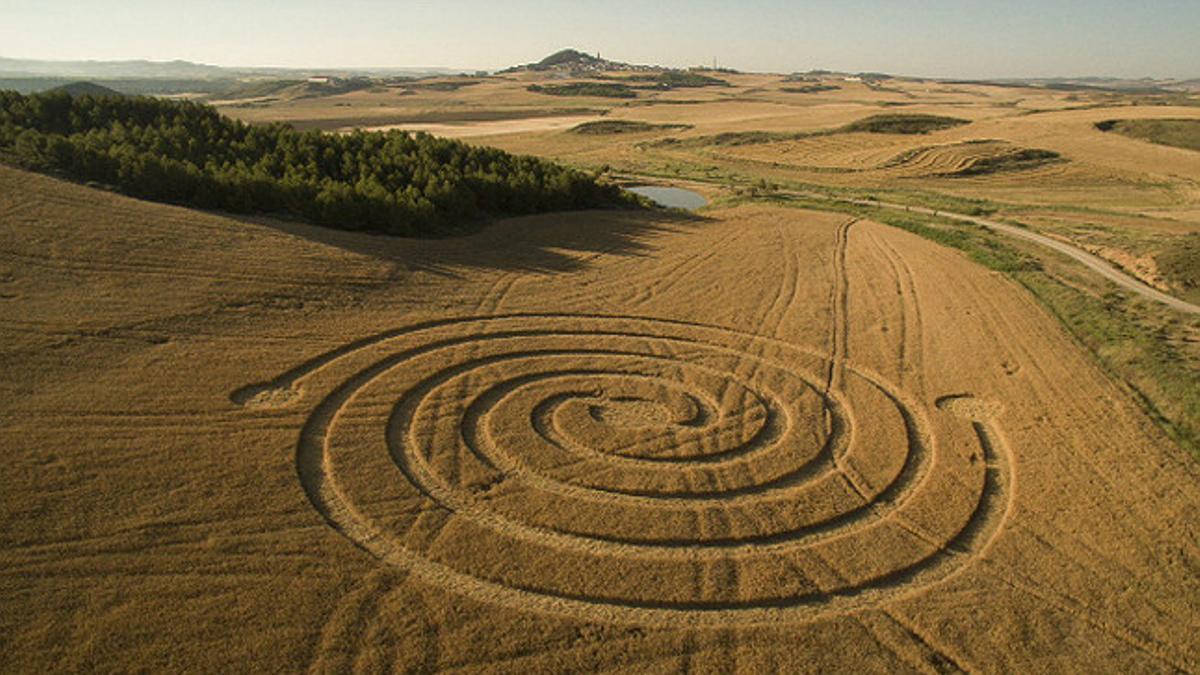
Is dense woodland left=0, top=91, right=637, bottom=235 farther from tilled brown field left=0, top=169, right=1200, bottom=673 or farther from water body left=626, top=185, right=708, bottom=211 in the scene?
water body left=626, top=185, right=708, bottom=211

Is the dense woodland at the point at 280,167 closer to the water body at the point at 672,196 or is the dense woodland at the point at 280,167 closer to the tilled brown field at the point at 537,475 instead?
the tilled brown field at the point at 537,475

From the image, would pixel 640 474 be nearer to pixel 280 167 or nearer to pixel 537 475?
pixel 537 475

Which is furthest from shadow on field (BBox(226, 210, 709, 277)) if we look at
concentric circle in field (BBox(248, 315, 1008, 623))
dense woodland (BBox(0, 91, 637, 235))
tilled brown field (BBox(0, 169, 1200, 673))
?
concentric circle in field (BBox(248, 315, 1008, 623))

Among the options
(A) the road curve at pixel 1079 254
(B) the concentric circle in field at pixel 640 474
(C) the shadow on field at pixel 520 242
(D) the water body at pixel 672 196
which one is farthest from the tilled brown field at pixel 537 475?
(D) the water body at pixel 672 196

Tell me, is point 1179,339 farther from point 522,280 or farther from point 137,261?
point 137,261

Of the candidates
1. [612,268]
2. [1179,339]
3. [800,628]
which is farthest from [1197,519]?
[612,268]
